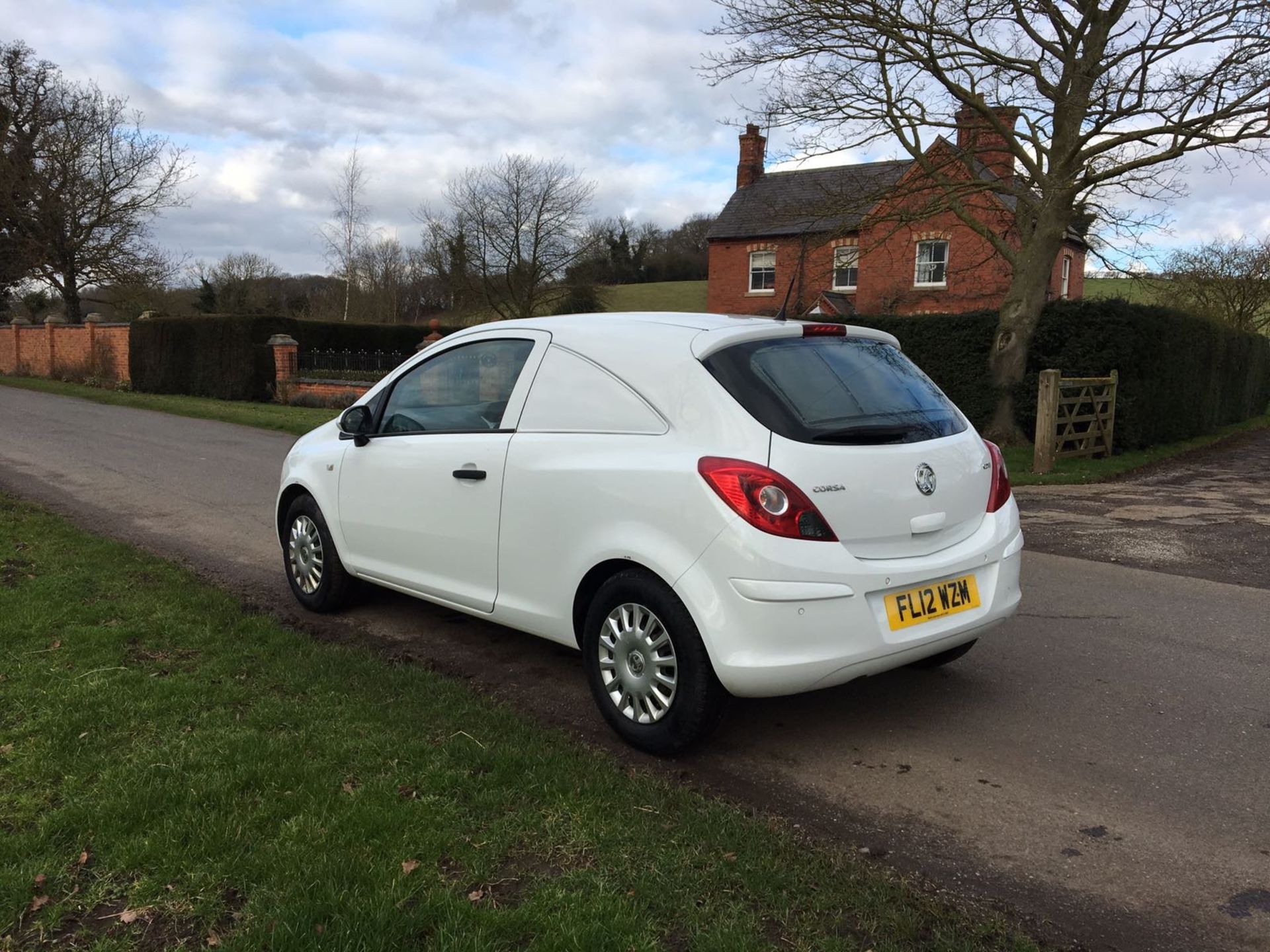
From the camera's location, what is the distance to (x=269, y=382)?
85.0 feet

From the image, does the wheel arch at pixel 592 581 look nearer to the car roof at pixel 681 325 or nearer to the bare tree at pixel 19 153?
the car roof at pixel 681 325

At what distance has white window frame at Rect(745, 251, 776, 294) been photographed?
35.6 m

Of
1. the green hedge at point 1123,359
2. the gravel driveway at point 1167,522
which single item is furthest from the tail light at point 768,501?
the green hedge at point 1123,359

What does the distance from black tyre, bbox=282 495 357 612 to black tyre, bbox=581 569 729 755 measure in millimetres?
2257

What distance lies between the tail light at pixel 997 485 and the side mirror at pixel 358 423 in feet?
11.0

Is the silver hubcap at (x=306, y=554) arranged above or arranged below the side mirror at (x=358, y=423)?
below

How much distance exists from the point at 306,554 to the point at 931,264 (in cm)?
3016

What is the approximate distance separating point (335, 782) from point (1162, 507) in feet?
33.8

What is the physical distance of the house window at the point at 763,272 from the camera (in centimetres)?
3572

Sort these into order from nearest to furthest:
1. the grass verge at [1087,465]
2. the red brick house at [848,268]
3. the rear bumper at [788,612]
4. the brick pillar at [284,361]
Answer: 1. the rear bumper at [788,612]
2. the grass verge at [1087,465]
3. the brick pillar at [284,361]
4. the red brick house at [848,268]

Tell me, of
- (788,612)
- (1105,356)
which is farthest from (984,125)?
(788,612)

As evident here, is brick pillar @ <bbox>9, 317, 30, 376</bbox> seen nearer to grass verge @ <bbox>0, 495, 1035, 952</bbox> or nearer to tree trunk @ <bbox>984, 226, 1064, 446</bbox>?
tree trunk @ <bbox>984, 226, 1064, 446</bbox>

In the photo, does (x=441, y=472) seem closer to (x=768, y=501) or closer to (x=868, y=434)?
(x=768, y=501)

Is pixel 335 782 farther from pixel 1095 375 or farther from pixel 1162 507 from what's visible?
pixel 1095 375
